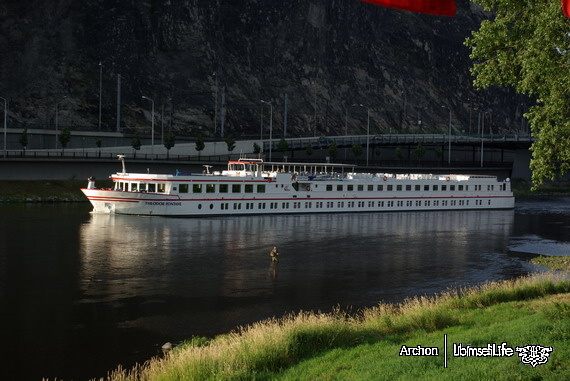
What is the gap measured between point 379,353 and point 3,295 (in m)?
22.4

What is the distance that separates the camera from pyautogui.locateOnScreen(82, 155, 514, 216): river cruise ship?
7381 cm

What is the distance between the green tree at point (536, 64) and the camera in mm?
29141

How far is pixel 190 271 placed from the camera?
1661 inches

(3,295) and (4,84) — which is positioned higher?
(4,84)

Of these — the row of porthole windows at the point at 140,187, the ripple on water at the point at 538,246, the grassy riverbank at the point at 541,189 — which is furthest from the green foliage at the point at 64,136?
the grassy riverbank at the point at 541,189

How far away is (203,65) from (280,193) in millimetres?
77211

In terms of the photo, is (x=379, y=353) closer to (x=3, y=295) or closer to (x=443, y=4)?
(x=443, y=4)

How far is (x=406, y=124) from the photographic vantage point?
19225 centimetres

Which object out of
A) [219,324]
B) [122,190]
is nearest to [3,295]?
[219,324]

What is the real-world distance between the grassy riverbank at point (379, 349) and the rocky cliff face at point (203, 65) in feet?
343

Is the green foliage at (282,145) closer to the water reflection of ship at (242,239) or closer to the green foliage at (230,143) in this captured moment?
the green foliage at (230,143)
